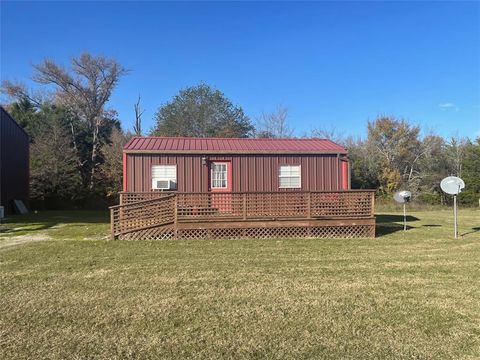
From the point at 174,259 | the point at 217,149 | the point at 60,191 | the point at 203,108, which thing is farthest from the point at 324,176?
the point at 203,108

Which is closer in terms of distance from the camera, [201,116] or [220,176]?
[220,176]

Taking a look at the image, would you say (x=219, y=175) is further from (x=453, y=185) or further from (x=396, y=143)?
(x=396, y=143)

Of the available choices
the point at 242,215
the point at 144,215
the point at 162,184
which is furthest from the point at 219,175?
the point at 144,215

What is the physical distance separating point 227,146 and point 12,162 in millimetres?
13216

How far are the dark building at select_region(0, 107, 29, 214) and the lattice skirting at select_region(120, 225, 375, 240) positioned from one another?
12296 millimetres

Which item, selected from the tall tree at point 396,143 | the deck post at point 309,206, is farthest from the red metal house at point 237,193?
the tall tree at point 396,143

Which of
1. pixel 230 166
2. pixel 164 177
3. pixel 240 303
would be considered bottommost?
pixel 240 303

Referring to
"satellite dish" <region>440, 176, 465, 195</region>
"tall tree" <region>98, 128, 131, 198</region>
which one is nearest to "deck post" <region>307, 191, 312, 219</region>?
"satellite dish" <region>440, 176, 465, 195</region>

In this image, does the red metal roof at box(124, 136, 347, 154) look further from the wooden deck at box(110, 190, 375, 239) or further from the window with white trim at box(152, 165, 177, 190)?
the wooden deck at box(110, 190, 375, 239)

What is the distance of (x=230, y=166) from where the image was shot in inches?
518

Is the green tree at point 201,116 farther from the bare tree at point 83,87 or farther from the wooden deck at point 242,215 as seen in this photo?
the wooden deck at point 242,215

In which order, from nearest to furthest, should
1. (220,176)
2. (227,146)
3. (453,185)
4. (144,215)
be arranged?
(144,215)
(453,185)
(220,176)
(227,146)

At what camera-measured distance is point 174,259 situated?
292 inches

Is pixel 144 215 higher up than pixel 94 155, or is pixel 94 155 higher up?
pixel 94 155
